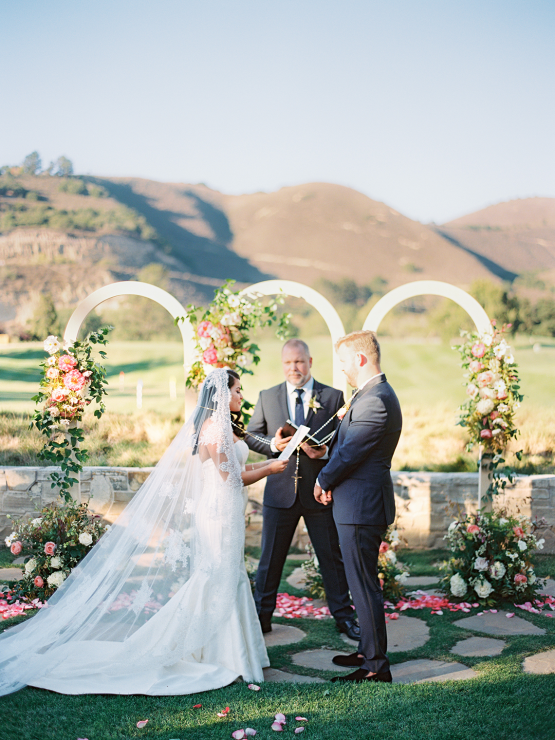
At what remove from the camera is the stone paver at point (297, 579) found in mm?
5445

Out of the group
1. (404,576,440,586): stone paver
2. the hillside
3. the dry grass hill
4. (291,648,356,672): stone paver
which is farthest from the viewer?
the dry grass hill

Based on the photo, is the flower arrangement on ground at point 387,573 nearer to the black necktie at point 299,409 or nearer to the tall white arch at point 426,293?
the black necktie at point 299,409

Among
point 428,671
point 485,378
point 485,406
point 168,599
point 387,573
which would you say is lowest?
point 428,671

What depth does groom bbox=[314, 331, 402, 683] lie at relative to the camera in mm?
3414

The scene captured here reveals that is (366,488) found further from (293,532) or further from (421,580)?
(421,580)

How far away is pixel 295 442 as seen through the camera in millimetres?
4164

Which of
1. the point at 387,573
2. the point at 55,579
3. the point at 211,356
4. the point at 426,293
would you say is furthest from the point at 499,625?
the point at 55,579

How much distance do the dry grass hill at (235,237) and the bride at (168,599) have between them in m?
8.43

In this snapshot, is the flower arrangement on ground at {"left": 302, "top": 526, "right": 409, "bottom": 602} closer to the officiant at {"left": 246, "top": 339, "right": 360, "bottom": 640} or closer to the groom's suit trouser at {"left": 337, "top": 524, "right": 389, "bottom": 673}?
the officiant at {"left": 246, "top": 339, "right": 360, "bottom": 640}

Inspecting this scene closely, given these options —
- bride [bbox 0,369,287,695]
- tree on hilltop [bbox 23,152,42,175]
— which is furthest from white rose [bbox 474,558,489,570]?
tree on hilltop [bbox 23,152,42,175]

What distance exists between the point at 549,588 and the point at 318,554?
2.21 m

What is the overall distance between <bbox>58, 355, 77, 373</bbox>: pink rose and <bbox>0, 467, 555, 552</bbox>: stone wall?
1.52 m

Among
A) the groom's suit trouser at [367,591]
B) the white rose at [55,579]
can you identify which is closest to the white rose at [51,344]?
the white rose at [55,579]

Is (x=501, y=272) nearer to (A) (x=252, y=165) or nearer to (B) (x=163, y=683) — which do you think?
(A) (x=252, y=165)
